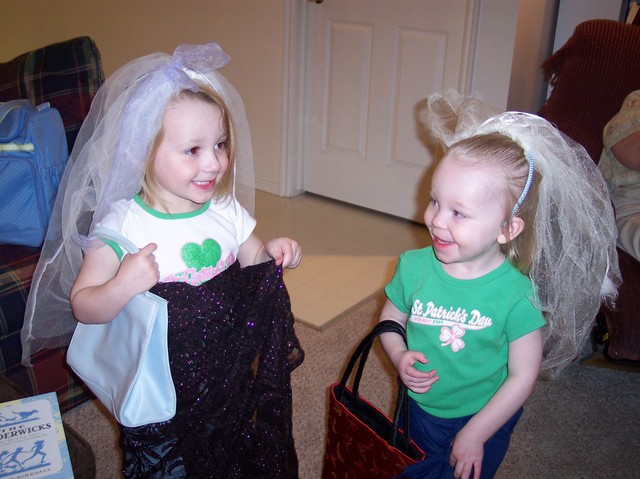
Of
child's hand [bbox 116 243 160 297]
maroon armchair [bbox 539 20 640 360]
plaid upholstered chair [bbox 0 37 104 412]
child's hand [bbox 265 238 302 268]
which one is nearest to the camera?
child's hand [bbox 116 243 160 297]

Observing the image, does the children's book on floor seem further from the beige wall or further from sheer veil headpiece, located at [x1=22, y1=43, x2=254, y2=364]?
the beige wall

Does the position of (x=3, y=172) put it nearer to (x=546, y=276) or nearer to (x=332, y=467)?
(x=332, y=467)

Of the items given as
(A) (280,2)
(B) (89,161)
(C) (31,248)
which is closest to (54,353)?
(C) (31,248)

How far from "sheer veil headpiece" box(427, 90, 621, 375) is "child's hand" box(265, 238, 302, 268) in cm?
36

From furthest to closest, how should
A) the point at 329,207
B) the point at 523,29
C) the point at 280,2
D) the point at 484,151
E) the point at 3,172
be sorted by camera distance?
1. the point at 329,207
2. the point at 280,2
3. the point at 523,29
4. the point at 3,172
5. the point at 484,151

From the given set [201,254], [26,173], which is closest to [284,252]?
[201,254]

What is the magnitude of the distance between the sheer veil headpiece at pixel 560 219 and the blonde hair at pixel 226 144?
395 millimetres

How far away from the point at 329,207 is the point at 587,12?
5.08 ft

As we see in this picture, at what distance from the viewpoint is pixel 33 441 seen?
1092mm

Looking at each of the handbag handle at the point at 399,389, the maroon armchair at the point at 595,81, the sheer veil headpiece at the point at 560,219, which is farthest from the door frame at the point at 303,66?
the handbag handle at the point at 399,389

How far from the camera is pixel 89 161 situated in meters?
1.14

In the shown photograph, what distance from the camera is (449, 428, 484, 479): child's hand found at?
1.09 meters

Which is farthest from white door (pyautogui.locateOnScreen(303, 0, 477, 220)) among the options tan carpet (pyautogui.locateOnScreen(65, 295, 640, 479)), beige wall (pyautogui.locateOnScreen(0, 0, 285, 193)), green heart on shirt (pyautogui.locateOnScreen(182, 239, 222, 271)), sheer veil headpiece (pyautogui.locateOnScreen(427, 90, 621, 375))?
green heart on shirt (pyautogui.locateOnScreen(182, 239, 222, 271))

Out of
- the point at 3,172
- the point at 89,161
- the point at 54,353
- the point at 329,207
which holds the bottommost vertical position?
the point at 329,207
